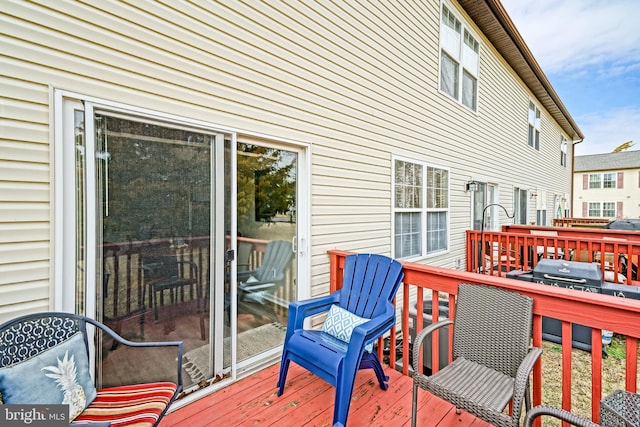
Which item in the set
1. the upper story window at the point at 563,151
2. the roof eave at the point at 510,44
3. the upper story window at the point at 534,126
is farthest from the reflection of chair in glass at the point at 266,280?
the upper story window at the point at 563,151

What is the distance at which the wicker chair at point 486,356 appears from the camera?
158cm

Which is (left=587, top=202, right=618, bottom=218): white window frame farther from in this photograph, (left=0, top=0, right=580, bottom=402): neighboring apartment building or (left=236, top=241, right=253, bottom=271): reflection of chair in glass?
(left=236, top=241, right=253, bottom=271): reflection of chair in glass

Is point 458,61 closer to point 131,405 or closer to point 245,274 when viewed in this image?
point 245,274

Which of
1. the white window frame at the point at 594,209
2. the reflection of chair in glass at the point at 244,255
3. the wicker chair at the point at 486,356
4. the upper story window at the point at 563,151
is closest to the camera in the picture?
the wicker chair at the point at 486,356

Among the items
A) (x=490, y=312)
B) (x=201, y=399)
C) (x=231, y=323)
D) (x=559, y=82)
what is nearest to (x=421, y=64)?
(x=490, y=312)

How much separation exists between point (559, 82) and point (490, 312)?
27696mm

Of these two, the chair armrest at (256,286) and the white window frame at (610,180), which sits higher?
the white window frame at (610,180)

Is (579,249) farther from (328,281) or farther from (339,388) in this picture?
(339,388)

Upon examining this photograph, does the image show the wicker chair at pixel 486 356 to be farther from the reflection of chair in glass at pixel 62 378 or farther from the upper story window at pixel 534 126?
the upper story window at pixel 534 126

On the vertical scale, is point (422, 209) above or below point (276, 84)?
below

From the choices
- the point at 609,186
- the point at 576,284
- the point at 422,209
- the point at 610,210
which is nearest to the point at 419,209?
the point at 422,209

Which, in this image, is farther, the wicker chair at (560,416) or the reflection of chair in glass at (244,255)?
the reflection of chair in glass at (244,255)

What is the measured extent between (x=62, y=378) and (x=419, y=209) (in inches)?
182

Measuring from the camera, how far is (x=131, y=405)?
154 centimetres
